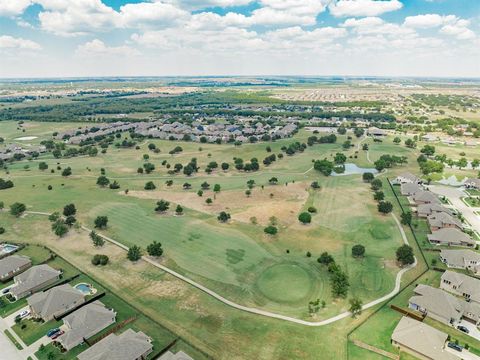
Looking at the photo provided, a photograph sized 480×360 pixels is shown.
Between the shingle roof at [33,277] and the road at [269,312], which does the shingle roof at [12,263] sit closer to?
the shingle roof at [33,277]

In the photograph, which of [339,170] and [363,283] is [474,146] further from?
[363,283]

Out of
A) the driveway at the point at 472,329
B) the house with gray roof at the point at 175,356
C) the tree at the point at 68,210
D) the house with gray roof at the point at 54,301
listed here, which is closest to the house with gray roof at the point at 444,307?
the driveway at the point at 472,329

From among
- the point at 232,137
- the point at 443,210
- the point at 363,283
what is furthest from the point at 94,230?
the point at 232,137

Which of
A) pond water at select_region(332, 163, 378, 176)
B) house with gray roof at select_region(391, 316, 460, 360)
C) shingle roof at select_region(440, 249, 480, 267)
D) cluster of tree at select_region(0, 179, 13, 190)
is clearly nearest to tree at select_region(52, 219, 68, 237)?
cluster of tree at select_region(0, 179, 13, 190)

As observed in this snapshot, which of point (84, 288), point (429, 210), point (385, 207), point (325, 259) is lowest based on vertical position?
point (84, 288)

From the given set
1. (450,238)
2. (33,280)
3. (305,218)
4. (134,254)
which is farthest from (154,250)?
(450,238)

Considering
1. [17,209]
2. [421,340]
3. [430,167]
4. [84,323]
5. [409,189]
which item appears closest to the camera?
[421,340]

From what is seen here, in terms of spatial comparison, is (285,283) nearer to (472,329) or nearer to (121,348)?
(472,329)
